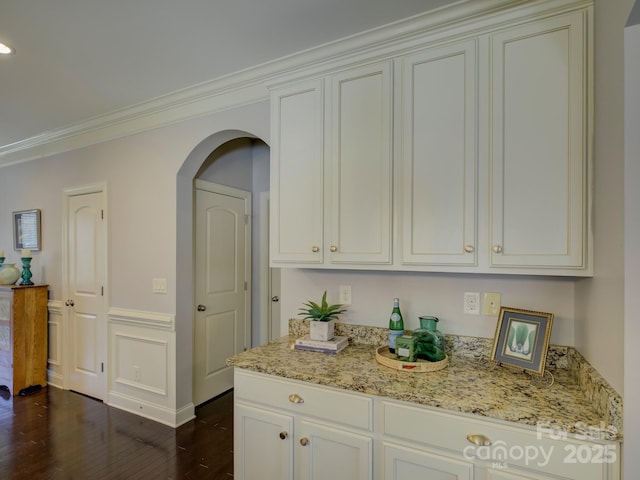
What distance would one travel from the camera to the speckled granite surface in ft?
3.77

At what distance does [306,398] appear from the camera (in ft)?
5.10

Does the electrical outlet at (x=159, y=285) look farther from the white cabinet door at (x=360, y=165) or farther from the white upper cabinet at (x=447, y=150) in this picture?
the white cabinet door at (x=360, y=165)

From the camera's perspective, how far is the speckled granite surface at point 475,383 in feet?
3.77

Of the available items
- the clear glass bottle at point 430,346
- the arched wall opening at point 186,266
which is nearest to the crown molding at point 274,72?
the arched wall opening at point 186,266

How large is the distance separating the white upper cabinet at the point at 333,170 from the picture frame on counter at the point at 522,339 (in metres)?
0.63

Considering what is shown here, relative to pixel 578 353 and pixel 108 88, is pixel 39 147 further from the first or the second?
pixel 578 353

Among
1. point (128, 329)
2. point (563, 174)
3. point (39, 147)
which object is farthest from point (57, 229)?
point (563, 174)

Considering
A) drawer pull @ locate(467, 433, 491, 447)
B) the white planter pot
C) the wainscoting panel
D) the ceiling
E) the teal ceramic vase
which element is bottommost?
the wainscoting panel

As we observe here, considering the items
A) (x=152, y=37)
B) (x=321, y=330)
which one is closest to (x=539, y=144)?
(x=321, y=330)

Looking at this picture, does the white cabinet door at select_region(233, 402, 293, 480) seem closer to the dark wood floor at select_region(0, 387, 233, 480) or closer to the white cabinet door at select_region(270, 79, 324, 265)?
the dark wood floor at select_region(0, 387, 233, 480)

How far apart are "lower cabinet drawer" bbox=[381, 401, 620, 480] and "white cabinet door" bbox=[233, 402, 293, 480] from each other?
507 mm

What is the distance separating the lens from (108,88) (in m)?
2.56

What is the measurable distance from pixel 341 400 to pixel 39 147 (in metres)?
4.30

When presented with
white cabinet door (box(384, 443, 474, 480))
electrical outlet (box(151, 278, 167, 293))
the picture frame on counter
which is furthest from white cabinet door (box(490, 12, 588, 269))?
electrical outlet (box(151, 278, 167, 293))
